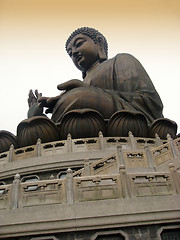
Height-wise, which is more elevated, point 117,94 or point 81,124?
point 117,94

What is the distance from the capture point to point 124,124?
11.1m

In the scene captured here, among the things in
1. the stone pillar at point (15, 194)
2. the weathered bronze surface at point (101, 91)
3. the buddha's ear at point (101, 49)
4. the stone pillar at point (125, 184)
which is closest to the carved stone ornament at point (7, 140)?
the weathered bronze surface at point (101, 91)

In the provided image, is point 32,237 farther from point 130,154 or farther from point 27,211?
point 130,154

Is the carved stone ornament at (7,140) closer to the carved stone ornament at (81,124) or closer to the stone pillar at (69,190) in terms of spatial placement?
the carved stone ornament at (81,124)

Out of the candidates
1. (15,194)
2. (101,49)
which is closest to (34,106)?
(101,49)

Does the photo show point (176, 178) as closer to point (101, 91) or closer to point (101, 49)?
point (101, 91)

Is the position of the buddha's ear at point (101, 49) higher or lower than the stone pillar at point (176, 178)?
higher

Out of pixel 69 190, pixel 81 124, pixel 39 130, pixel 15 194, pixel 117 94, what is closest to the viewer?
pixel 69 190

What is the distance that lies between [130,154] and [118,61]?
10.0m

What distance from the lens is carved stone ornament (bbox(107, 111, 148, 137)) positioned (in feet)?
36.2

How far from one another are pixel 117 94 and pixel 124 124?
2745 millimetres

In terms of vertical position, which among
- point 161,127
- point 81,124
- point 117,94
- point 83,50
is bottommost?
point 81,124

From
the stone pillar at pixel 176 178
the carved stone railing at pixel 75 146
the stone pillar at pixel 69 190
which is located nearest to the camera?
the stone pillar at pixel 69 190

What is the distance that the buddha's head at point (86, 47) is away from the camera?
18.2 m
